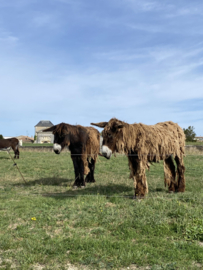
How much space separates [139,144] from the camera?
5605 millimetres

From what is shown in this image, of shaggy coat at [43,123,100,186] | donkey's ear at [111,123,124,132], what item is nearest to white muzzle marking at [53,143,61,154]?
shaggy coat at [43,123,100,186]

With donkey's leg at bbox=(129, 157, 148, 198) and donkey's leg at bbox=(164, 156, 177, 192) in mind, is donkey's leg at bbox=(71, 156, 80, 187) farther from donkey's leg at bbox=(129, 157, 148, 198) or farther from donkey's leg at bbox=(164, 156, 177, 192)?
donkey's leg at bbox=(164, 156, 177, 192)

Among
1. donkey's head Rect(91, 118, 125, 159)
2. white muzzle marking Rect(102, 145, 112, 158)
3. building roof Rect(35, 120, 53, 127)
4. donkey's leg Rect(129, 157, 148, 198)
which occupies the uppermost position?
building roof Rect(35, 120, 53, 127)

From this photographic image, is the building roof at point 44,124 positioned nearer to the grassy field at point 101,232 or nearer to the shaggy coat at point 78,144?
the shaggy coat at point 78,144

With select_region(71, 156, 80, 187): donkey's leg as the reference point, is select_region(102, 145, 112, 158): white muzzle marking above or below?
above

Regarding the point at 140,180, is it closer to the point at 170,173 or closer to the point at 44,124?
the point at 170,173

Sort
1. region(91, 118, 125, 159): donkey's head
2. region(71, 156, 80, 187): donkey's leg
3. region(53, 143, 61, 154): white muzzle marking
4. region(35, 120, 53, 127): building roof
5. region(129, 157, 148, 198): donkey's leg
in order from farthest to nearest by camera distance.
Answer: region(35, 120, 53, 127): building roof
region(71, 156, 80, 187): donkey's leg
region(53, 143, 61, 154): white muzzle marking
region(129, 157, 148, 198): donkey's leg
region(91, 118, 125, 159): donkey's head

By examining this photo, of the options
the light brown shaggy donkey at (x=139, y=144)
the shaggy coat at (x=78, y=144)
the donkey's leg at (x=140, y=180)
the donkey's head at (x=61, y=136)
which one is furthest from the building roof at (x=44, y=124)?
the donkey's leg at (x=140, y=180)

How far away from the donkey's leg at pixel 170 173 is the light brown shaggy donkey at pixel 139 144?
1.6 inches

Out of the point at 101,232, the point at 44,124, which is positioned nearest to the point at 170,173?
the point at 101,232

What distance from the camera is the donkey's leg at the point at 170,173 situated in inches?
251

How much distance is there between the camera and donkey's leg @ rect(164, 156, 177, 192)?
6.39m

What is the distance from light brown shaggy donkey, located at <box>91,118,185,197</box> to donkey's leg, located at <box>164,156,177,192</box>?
0.04 m

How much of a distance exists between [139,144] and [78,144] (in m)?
2.62
